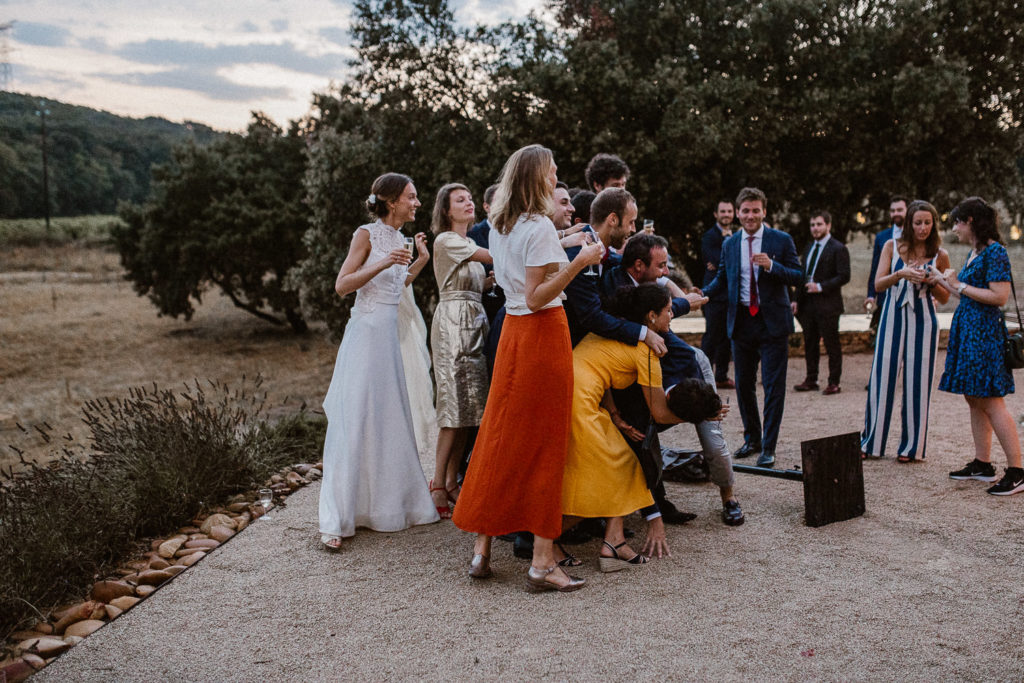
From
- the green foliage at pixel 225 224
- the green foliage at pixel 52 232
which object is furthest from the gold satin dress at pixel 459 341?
the green foliage at pixel 52 232

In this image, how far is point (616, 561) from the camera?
13.8ft

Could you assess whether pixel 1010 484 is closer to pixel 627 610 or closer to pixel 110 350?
pixel 627 610

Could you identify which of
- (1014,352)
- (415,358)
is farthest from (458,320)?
(1014,352)

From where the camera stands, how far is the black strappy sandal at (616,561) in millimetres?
4203

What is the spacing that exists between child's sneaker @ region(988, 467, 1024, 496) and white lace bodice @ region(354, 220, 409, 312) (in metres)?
4.19

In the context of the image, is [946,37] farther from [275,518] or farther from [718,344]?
[275,518]

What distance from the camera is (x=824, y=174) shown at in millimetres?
13305

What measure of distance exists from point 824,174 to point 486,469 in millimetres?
11343

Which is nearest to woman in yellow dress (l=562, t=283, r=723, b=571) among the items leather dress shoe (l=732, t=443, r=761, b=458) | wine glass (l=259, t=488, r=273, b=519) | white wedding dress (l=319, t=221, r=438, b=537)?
white wedding dress (l=319, t=221, r=438, b=537)

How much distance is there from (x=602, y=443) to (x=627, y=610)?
2.87 feet

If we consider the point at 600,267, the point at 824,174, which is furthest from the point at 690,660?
the point at 824,174

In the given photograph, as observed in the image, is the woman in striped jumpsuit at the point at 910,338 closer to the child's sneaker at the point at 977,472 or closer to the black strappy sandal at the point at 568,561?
the child's sneaker at the point at 977,472

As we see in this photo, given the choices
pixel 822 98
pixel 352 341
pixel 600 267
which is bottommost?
pixel 352 341

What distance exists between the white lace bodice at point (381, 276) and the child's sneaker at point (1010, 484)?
4.19 meters
